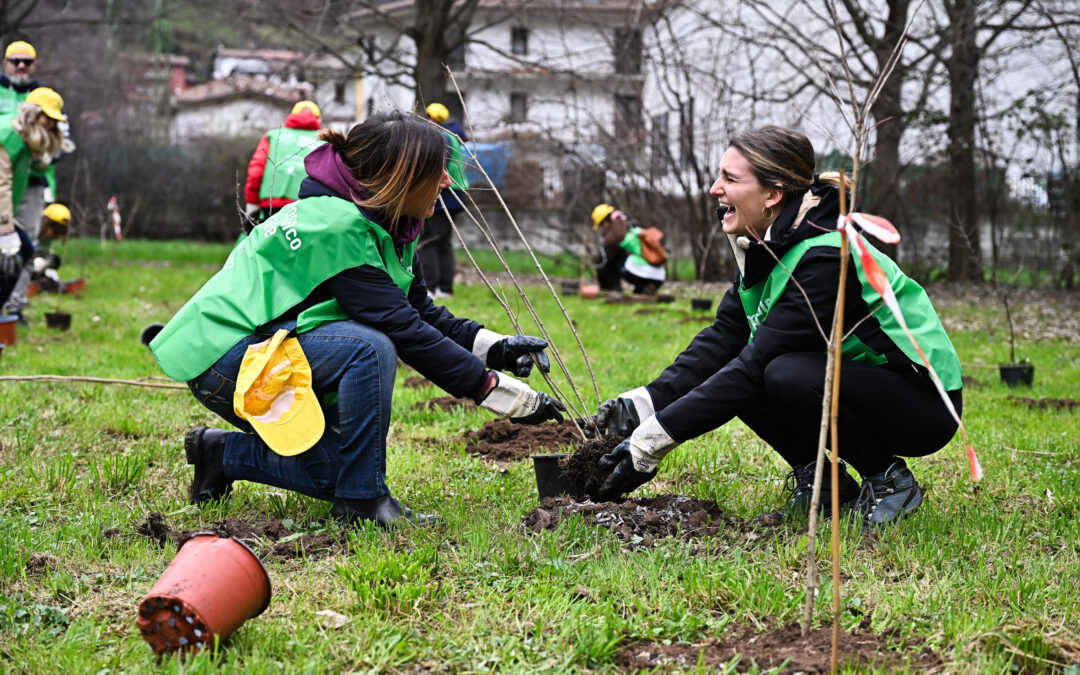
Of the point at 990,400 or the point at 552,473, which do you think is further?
the point at 990,400

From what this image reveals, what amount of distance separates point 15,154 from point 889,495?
624cm

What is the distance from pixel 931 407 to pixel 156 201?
19595 mm

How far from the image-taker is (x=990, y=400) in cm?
552

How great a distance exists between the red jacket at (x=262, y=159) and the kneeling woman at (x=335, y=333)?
450cm

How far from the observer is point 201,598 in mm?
2084

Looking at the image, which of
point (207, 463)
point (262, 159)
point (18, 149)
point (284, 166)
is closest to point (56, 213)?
point (18, 149)

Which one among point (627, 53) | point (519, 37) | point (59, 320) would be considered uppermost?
point (519, 37)

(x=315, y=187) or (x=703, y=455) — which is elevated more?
(x=315, y=187)

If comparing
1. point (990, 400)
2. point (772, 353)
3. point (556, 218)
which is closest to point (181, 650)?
point (772, 353)

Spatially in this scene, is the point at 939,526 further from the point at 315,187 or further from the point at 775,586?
the point at 315,187

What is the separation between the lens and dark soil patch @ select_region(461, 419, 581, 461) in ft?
13.7

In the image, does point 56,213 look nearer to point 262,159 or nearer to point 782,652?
point 262,159

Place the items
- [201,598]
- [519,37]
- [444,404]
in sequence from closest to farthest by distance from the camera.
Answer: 1. [201,598]
2. [444,404]
3. [519,37]

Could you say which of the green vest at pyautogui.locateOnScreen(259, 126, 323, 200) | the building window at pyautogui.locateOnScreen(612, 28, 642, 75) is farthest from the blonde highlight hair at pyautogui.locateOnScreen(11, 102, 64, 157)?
the building window at pyautogui.locateOnScreen(612, 28, 642, 75)
